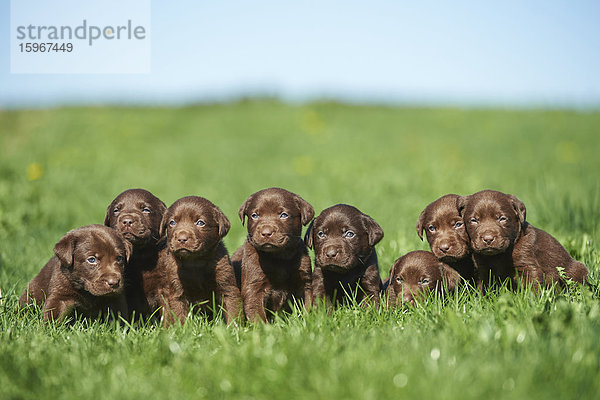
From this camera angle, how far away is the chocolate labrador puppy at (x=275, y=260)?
4836 mm

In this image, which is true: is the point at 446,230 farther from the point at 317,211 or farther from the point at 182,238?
the point at 317,211

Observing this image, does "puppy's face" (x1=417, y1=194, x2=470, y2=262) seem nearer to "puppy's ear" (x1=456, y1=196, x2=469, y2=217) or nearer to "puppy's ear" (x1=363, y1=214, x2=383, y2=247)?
"puppy's ear" (x1=456, y1=196, x2=469, y2=217)

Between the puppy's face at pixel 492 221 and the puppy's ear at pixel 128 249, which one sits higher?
the puppy's face at pixel 492 221

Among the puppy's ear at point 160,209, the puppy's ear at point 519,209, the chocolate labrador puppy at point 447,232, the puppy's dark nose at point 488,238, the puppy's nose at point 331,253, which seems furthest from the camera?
the puppy's ear at point 160,209

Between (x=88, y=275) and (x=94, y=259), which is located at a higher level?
(x=94, y=259)

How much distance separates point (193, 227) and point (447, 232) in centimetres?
207

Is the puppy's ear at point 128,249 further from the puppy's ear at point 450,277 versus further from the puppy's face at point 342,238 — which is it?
the puppy's ear at point 450,277

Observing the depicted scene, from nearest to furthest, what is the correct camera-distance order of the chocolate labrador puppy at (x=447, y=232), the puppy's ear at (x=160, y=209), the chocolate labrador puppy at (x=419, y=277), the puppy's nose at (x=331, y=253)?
1. the puppy's nose at (x=331, y=253)
2. the chocolate labrador puppy at (x=447, y=232)
3. the chocolate labrador puppy at (x=419, y=277)
4. the puppy's ear at (x=160, y=209)

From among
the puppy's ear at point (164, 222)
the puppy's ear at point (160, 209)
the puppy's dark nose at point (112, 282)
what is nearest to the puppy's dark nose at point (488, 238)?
the puppy's ear at point (164, 222)

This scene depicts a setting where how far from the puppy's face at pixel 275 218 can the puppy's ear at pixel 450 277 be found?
1.24 m

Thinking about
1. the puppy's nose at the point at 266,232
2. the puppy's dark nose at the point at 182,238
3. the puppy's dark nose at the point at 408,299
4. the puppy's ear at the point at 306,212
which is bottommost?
the puppy's dark nose at the point at 408,299

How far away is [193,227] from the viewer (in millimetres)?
4742

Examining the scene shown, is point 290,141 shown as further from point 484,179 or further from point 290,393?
point 290,393

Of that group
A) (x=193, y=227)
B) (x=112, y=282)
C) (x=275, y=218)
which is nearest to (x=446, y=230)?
(x=275, y=218)
